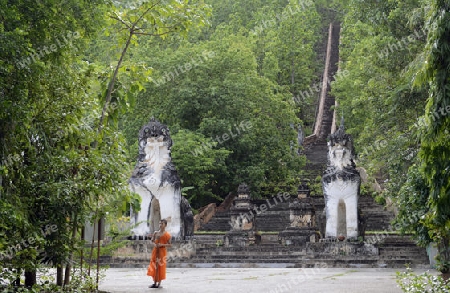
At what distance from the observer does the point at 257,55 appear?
3903cm

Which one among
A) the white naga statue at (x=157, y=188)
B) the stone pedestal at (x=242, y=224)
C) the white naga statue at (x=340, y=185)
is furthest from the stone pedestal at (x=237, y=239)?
the white naga statue at (x=340, y=185)

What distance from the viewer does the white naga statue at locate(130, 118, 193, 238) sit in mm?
18594

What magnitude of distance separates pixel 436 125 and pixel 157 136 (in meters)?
13.3

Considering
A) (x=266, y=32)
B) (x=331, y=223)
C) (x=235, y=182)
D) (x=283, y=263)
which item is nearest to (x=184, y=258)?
(x=283, y=263)

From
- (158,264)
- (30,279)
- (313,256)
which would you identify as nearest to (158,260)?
(158,264)

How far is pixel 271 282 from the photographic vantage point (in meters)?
11.9

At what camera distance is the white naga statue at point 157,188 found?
18.6 meters

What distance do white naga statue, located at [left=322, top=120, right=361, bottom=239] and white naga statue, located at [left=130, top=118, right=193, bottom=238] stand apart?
3911 mm

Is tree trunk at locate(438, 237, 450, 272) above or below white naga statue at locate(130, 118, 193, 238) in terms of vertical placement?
below

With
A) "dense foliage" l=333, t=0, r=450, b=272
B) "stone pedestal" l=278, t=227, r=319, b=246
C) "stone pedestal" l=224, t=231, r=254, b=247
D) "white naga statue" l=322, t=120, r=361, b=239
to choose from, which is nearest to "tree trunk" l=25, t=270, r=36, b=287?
"dense foliage" l=333, t=0, r=450, b=272

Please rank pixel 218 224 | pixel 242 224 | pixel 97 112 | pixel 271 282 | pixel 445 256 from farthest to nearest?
pixel 218 224, pixel 242 224, pixel 271 282, pixel 445 256, pixel 97 112

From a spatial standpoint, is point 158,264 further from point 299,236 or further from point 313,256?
point 299,236

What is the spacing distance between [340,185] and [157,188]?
5012 mm

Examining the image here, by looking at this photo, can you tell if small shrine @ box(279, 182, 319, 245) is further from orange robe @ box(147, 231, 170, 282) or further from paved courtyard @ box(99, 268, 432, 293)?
orange robe @ box(147, 231, 170, 282)
